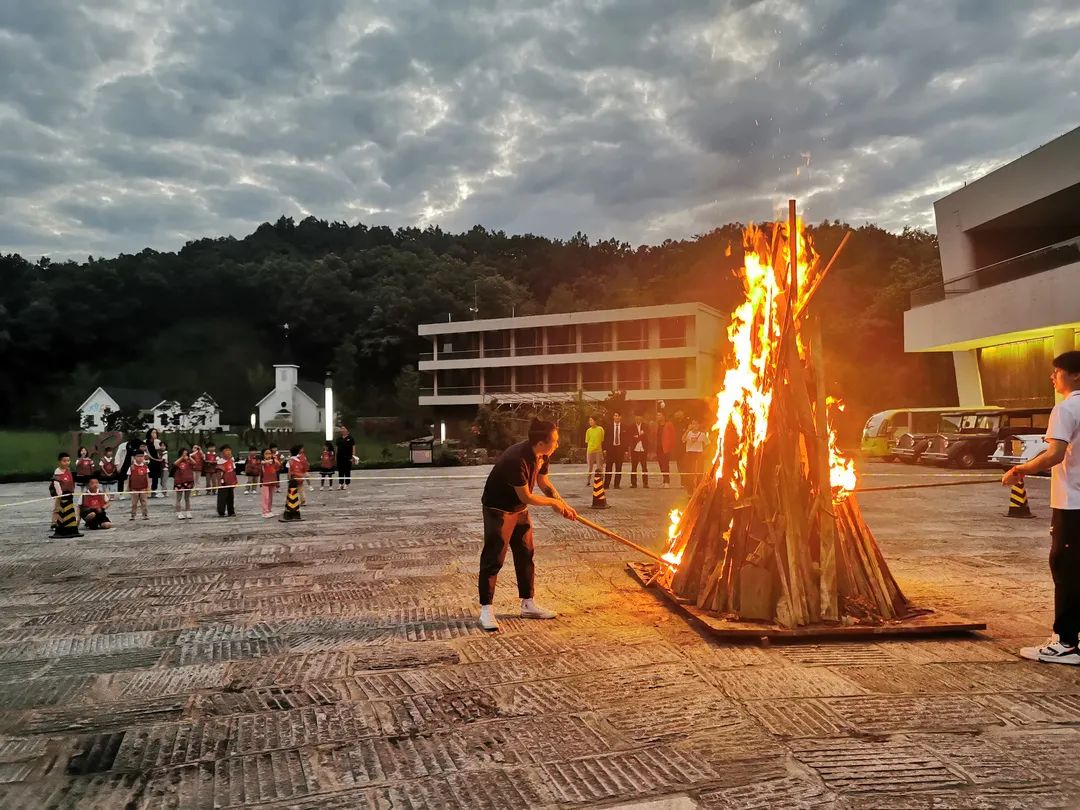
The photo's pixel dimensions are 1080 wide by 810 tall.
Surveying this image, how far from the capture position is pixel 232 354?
80438 millimetres

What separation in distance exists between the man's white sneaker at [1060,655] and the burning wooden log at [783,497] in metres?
1.10

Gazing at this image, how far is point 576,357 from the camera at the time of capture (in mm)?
49594

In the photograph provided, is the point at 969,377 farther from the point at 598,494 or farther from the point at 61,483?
the point at 61,483

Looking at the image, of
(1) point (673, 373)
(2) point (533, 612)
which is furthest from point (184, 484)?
(1) point (673, 373)

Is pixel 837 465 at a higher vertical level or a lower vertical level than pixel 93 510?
higher

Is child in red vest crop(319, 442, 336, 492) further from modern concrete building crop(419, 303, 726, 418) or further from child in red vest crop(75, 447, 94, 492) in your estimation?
modern concrete building crop(419, 303, 726, 418)

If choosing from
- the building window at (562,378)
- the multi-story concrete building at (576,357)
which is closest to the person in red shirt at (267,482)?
the multi-story concrete building at (576,357)

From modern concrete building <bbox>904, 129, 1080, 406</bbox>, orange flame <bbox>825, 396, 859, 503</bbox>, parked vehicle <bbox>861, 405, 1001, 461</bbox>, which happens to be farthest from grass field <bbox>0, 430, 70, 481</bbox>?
modern concrete building <bbox>904, 129, 1080, 406</bbox>

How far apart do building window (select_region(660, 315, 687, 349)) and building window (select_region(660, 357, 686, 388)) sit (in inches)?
37.9

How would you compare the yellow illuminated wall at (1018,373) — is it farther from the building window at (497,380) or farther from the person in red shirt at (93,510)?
the building window at (497,380)

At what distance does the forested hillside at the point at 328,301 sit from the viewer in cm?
5428

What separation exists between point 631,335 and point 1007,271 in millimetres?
25277

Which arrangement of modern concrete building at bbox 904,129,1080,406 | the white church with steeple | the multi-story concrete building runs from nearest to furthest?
modern concrete building at bbox 904,129,1080,406 → the multi-story concrete building → the white church with steeple

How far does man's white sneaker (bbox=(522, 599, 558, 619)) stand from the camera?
6.56 metres
